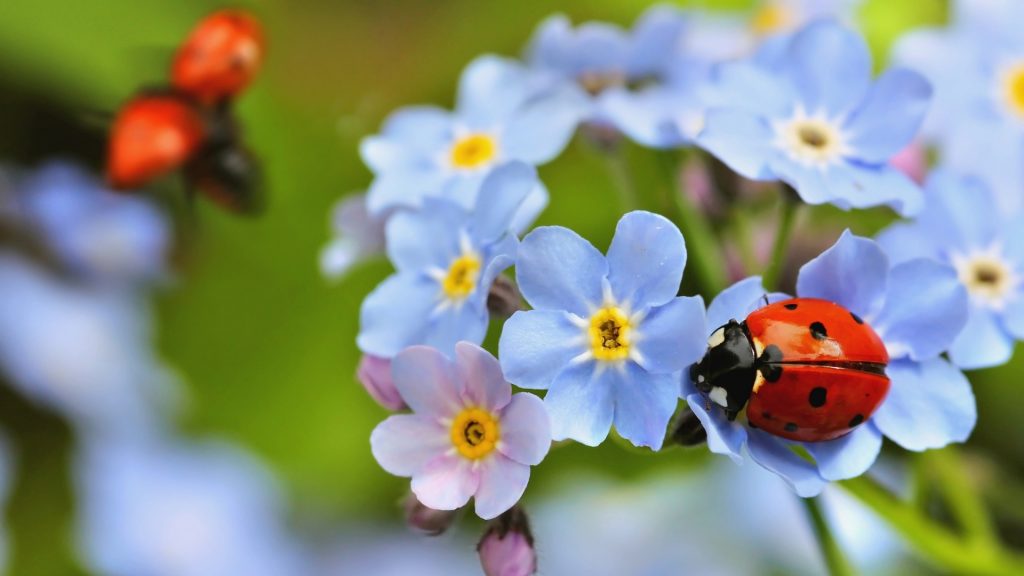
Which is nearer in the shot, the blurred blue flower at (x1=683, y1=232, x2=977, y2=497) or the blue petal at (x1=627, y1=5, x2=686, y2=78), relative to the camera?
the blurred blue flower at (x1=683, y1=232, x2=977, y2=497)

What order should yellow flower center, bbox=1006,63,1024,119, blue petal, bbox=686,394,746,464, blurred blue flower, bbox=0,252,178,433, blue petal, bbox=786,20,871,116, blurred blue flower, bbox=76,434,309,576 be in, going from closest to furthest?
1. blue petal, bbox=686,394,746,464
2. blue petal, bbox=786,20,871,116
3. yellow flower center, bbox=1006,63,1024,119
4. blurred blue flower, bbox=76,434,309,576
5. blurred blue flower, bbox=0,252,178,433

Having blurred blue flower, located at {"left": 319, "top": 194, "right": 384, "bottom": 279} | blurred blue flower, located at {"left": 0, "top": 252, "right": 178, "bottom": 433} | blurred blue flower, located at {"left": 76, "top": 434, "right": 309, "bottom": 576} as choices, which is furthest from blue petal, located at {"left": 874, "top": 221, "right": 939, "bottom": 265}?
blurred blue flower, located at {"left": 0, "top": 252, "right": 178, "bottom": 433}

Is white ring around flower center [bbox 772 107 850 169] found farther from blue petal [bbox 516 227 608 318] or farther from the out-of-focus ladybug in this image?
the out-of-focus ladybug

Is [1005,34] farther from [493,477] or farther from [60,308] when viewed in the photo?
[60,308]

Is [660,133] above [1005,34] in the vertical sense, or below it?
above

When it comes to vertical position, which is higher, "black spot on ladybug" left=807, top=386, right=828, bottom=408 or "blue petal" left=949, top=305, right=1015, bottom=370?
"black spot on ladybug" left=807, top=386, right=828, bottom=408

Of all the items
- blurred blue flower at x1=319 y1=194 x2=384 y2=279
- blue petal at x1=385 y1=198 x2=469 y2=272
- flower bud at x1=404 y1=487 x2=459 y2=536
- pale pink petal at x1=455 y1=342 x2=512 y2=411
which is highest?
blurred blue flower at x1=319 y1=194 x2=384 y2=279

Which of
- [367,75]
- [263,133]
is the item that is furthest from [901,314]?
[367,75]
